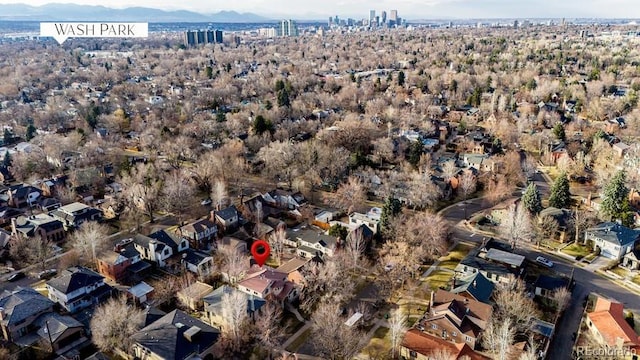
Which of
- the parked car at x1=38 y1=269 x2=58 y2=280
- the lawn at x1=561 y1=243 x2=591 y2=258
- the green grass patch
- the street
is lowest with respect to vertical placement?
the green grass patch

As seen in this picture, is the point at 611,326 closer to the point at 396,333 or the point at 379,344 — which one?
the point at 396,333

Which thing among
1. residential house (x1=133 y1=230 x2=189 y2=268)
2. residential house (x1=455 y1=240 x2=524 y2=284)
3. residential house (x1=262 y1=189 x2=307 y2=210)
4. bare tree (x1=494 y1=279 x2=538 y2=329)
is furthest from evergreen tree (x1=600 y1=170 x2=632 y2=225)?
residential house (x1=133 y1=230 x2=189 y2=268)

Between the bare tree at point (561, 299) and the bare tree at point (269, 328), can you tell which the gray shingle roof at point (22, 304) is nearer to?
the bare tree at point (269, 328)

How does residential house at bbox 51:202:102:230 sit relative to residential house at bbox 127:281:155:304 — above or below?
above

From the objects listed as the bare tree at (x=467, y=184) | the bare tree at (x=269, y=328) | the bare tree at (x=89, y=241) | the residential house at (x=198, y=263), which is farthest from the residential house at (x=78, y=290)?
the bare tree at (x=467, y=184)

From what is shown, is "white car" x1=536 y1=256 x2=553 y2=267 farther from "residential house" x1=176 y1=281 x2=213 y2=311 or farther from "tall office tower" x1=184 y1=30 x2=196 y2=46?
"tall office tower" x1=184 y1=30 x2=196 y2=46

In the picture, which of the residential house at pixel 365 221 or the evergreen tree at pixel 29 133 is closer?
the residential house at pixel 365 221

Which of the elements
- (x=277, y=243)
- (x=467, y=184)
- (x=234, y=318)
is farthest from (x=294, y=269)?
(x=467, y=184)
